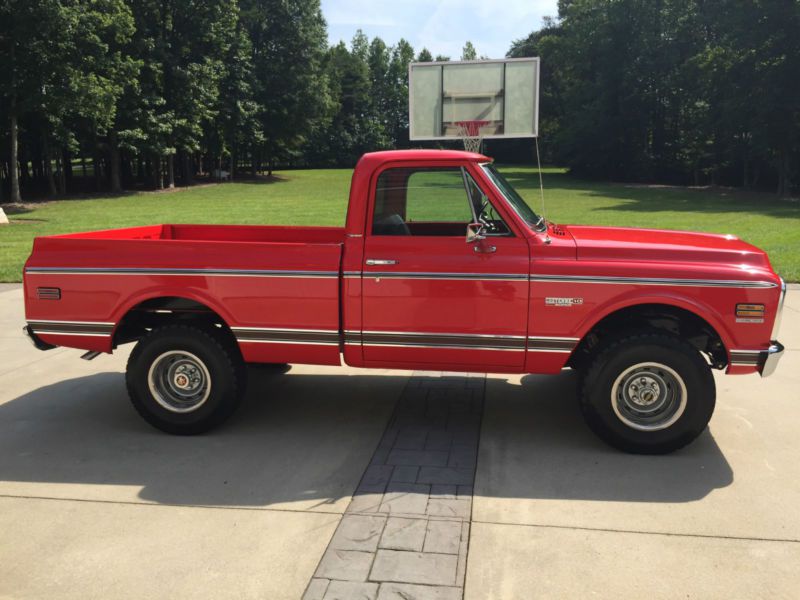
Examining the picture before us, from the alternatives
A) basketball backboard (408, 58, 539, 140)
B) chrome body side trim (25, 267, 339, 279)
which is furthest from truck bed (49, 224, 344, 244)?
basketball backboard (408, 58, 539, 140)

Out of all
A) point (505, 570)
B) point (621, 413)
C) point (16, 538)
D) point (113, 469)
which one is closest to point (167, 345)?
point (113, 469)

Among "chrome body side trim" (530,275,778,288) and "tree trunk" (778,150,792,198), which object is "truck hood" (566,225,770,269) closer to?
"chrome body side trim" (530,275,778,288)

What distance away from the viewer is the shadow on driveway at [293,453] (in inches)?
167

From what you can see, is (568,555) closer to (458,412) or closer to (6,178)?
(458,412)

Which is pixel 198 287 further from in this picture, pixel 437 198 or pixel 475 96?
pixel 475 96

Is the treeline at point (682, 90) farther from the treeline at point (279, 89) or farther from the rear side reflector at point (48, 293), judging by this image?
the rear side reflector at point (48, 293)

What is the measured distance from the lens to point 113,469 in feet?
15.1

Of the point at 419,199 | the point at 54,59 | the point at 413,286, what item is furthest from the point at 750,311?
the point at 54,59

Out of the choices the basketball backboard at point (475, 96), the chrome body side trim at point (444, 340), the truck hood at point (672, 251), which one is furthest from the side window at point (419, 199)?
the basketball backboard at point (475, 96)

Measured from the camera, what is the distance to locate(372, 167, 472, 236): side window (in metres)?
4.91

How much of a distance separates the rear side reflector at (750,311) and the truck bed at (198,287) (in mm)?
2690

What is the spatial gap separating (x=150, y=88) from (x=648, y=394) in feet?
123

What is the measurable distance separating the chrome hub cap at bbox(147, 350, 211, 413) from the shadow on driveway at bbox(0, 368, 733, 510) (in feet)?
0.94

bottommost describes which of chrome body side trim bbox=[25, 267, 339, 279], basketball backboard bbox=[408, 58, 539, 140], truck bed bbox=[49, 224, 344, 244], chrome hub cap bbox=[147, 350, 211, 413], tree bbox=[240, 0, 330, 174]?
chrome hub cap bbox=[147, 350, 211, 413]
